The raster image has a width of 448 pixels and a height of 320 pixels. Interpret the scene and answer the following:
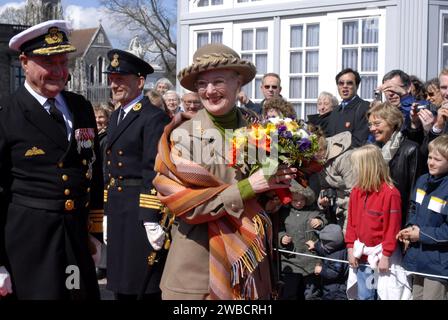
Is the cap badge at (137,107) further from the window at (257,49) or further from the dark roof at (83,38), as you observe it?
the dark roof at (83,38)

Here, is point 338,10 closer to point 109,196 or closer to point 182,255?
point 109,196

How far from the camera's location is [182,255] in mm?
4020

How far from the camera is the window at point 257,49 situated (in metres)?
11.7

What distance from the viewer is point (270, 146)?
3.85 m

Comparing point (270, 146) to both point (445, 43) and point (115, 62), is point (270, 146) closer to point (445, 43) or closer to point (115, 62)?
point (115, 62)

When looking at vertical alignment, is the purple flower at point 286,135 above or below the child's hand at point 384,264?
above

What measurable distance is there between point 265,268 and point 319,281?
283 centimetres

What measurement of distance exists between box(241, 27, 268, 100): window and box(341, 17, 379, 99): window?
1543 millimetres

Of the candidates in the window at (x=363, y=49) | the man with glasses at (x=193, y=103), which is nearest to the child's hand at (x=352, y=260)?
the man with glasses at (x=193, y=103)

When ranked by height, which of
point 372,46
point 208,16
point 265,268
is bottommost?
point 265,268

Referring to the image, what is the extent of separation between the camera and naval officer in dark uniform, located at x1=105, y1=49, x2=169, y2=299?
18.6 feet

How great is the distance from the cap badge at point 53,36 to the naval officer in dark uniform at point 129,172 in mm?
1438

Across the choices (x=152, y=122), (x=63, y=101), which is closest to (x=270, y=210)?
(x=63, y=101)

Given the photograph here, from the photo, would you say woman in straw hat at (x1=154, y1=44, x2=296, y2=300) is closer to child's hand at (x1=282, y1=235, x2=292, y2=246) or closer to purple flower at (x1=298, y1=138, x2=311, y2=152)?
purple flower at (x1=298, y1=138, x2=311, y2=152)
